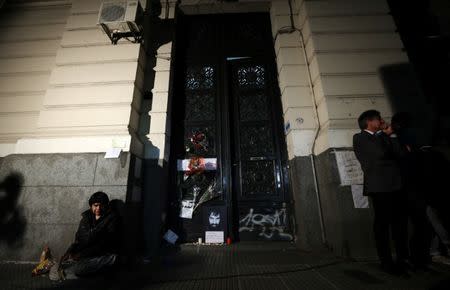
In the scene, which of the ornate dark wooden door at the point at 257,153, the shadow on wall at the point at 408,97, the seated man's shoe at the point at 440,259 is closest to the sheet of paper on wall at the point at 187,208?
the ornate dark wooden door at the point at 257,153

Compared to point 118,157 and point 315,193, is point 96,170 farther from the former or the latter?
point 315,193

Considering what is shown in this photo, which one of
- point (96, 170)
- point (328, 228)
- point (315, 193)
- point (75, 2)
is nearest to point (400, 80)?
point (315, 193)

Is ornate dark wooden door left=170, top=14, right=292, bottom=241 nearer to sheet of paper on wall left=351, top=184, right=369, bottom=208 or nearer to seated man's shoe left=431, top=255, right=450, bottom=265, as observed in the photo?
sheet of paper on wall left=351, top=184, right=369, bottom=208

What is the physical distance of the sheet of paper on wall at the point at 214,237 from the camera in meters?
4.18

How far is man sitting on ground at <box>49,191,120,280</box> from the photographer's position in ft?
8.50

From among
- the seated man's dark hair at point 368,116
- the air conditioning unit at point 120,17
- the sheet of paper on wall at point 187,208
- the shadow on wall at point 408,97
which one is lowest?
the sheet of paper on wall at point 187,208

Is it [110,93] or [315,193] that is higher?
[110,93]

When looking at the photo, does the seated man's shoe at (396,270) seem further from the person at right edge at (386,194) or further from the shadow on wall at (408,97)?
the shadow on wall at (408,97)

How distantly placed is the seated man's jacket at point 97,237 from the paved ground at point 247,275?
32 centimetres

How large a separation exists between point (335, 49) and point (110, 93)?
14.7ft

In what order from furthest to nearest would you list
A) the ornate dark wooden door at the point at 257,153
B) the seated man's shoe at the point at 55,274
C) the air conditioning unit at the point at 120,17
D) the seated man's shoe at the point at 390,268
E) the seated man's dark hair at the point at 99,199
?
the ornate dark wooden door at the point at 257,153
the air conditioning unit at the point at 120,17
the seated man's dark hair at the point at 99,199
the seated man's shoe at the point at 55,274
the seated man's shoe at the point at 390,268

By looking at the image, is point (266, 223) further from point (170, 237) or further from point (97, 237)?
point (97, 237)

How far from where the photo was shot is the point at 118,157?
3582mm

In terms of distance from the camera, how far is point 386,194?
2482mm
